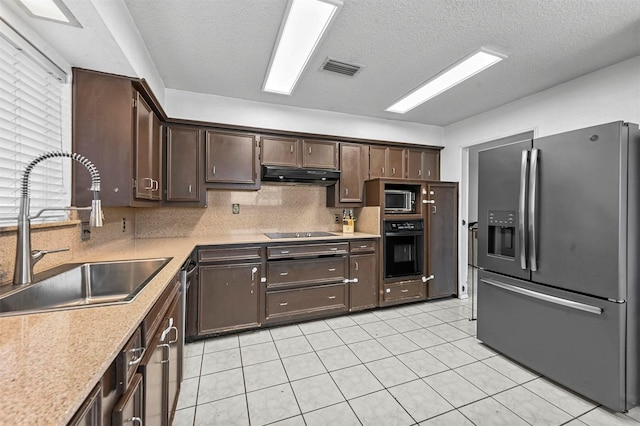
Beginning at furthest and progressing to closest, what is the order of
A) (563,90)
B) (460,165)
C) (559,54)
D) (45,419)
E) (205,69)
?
(460,165) < (563,90) < (205,69) < (559,54) < (45,419)

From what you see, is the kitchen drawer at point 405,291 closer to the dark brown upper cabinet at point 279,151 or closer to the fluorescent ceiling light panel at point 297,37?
→ the dark brown upper cabinet at point 279,151

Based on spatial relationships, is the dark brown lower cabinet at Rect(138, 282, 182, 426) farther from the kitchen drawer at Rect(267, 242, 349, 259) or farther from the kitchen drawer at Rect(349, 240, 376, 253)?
the kitchen drawer at Rect(349, 240, 376, 253)

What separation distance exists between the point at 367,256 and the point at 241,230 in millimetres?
1595

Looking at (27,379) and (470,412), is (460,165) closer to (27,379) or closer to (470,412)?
(470,412)

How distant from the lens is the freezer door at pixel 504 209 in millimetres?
2143

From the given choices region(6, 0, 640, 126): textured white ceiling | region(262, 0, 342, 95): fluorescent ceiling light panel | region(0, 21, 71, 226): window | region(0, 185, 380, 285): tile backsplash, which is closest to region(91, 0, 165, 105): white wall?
region(6, 0, 640, 126): textured white ceiling

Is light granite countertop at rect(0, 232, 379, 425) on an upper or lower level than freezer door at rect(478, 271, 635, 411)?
upper

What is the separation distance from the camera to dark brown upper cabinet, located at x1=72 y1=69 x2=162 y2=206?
1.88 metres

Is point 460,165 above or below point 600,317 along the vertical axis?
above

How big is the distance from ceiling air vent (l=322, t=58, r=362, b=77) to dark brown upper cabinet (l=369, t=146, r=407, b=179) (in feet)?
4.53

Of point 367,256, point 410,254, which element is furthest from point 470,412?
point 410,254

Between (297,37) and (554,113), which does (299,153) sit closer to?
(297,37)

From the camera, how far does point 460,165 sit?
13.0 feet

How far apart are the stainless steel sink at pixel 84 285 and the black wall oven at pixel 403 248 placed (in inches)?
99.2
